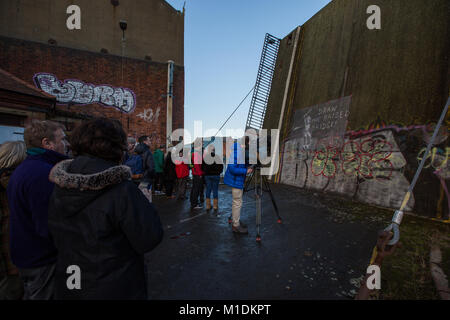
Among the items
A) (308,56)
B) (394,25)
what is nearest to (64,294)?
(394,25)

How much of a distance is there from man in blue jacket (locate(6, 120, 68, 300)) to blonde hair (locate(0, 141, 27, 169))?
16.9 inches

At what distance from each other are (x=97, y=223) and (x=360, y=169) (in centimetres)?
792

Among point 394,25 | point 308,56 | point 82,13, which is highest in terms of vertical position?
point 82,13

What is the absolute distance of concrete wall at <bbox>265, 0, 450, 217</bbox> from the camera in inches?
222

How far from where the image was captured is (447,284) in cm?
262

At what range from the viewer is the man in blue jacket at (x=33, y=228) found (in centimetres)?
153

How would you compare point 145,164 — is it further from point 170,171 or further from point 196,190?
point 170,171

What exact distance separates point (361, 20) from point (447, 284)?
9.75 meters

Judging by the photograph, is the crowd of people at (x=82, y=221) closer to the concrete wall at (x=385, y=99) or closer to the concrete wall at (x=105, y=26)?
the concrete wall at (x=385, y=99)

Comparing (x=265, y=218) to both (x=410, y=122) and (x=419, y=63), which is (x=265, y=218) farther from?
(x=419, y=63)

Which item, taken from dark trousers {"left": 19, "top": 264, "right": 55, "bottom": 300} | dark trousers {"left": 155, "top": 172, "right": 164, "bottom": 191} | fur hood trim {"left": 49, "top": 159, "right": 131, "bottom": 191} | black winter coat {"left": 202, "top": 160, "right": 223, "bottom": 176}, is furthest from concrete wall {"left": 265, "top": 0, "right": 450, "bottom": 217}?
dark trousers {"left": 19, "top": 264, "right": 55, "bottom": 300}

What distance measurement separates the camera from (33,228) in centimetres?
158

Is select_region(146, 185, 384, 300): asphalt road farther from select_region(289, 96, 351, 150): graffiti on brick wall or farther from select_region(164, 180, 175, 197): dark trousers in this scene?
select_region(289, 96, 351, 150): graffiti on brick wall

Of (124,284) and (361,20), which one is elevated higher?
(361,20)
